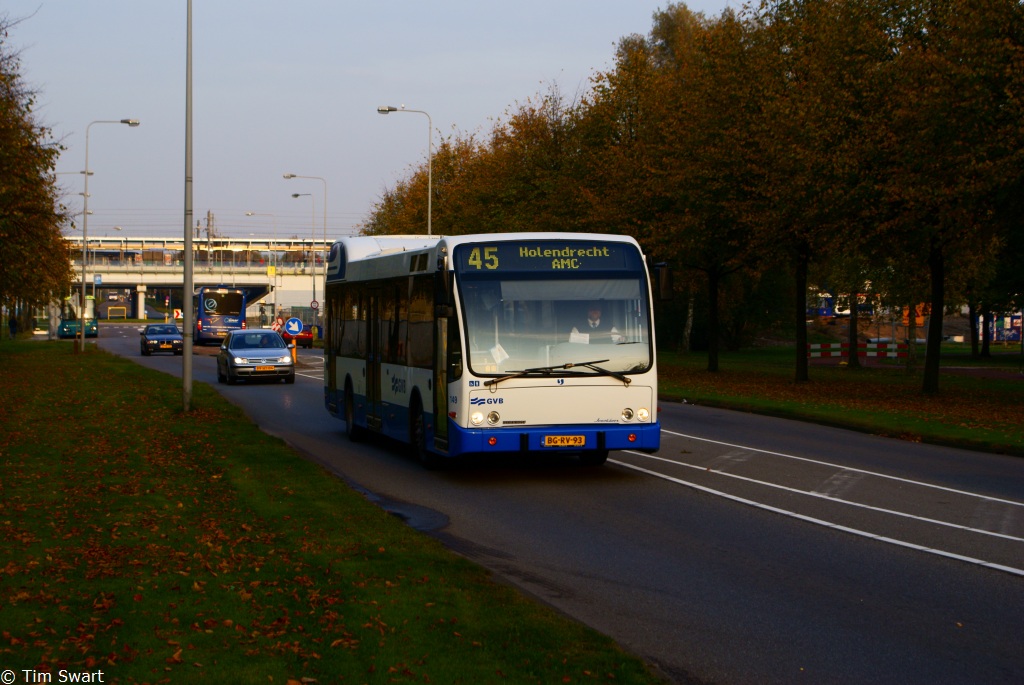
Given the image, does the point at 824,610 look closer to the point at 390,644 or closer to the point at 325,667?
the point at 390,644

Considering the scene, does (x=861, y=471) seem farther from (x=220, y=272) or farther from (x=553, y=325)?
(x=220, y=272)

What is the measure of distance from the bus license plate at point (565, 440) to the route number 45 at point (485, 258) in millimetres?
2199

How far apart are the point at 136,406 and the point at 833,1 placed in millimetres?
20770

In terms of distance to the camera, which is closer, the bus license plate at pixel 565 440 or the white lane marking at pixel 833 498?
the white lane marking at pixel 833 498

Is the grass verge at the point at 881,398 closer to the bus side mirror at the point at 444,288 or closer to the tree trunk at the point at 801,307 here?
the tree trunk at the point at 801,307

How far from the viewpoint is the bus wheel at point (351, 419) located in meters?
21.0

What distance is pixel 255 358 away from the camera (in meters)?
37.3

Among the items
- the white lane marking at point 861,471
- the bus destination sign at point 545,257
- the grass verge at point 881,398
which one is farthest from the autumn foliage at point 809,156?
the bus destination sign at point 545,257

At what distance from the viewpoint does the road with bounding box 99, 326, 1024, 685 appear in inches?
293

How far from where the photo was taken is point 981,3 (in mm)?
25453

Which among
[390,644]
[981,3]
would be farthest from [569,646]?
[981,3]

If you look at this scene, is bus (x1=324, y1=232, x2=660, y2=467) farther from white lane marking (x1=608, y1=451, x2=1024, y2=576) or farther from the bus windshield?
white lane marking (x1=608, y1=451, x2=1024, y2=576)

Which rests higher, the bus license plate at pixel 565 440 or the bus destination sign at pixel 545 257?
the bus destination sign at pixel 545 257

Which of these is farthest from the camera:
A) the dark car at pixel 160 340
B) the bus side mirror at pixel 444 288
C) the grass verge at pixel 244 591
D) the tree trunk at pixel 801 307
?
the dark car at pixel 160 340
